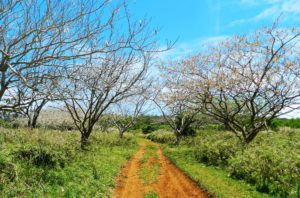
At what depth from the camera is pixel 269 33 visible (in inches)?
552

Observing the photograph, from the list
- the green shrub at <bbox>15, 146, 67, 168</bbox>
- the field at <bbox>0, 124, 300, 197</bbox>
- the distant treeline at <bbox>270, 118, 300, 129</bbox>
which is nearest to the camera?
the field at <bbox>0, 124, 300, 197</bbox>

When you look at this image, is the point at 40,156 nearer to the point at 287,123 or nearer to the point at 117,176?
the point at 117,176

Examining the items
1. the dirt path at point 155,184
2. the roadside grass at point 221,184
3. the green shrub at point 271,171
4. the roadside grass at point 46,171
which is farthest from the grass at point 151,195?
the green shrub at point 271,171

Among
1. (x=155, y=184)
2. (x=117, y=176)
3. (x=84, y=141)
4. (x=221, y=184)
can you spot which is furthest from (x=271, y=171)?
(x=84, y=141)

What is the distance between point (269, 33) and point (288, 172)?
750 centimetres

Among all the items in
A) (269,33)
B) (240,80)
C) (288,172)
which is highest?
(269,33)

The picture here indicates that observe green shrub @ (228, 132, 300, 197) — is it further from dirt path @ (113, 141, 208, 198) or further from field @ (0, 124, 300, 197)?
dirt path @ (113, 141, 208, 198)

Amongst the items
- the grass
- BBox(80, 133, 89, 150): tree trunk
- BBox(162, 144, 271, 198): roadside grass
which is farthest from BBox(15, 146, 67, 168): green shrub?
BBox(80, 133, 89, 150): tree trunk

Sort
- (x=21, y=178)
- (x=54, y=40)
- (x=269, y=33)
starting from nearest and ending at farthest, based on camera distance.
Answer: (x=54, y=40) < (x=21, y=178) < (x=269, y=33)

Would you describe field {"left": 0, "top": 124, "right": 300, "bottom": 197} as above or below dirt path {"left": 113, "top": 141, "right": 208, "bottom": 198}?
above

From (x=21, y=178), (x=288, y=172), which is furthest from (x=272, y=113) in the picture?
(x=21, y=178)

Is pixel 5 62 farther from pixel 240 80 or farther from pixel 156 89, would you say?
pixel 156 89

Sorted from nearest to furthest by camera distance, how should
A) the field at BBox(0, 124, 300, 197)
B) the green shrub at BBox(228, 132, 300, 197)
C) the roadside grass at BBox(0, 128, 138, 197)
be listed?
the roadside grass at BBox(0, 128, 138, 197) < the field at BBox(0, 124, 300, 197) < the green shrub at BBox(228, 132, 300, 197)

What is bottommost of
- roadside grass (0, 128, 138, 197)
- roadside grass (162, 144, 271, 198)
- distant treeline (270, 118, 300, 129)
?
roadside grass (162, 144, 271, 198)
